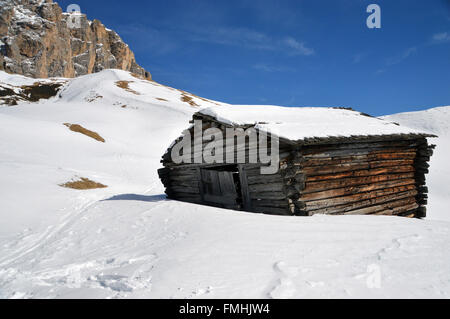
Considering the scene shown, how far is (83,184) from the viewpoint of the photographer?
43.7ft

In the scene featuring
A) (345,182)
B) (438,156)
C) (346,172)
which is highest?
(438,156)

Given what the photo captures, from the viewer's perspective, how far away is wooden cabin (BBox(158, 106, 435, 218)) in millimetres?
6965

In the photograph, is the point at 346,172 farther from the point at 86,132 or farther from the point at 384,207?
the point at 86,132

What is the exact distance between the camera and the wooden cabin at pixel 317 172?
696 cm

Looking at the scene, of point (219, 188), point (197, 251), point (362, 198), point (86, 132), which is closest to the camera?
point (197, 251)

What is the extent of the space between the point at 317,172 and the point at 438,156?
949 inches

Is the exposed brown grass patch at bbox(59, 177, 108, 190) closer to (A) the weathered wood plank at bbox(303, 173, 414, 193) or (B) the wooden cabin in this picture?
(B) the wooden cabin

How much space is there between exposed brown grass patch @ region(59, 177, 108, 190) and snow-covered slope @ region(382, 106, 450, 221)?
53.7 feet

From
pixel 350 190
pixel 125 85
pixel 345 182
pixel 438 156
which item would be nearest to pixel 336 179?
pixel 345 182

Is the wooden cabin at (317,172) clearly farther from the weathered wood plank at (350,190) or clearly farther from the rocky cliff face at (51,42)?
the rocky cliff face at (51,42)

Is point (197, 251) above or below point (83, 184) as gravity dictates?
below

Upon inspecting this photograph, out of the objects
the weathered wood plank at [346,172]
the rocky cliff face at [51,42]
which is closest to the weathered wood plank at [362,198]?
the weathered wood plank at [346,172]
